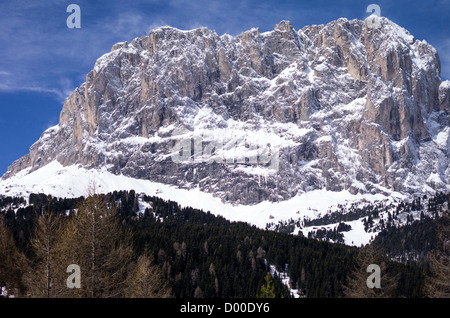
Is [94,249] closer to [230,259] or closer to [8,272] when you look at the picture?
[8,272]

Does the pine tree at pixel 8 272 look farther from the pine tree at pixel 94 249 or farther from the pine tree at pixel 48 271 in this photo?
the pine tree at pixel 94 249

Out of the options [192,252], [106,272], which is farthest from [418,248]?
[106,272]

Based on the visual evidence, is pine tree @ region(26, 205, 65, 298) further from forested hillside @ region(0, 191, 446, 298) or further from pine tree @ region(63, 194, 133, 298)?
forested hillside @ region(0, 191, 446, 298)

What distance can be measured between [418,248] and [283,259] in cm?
10725

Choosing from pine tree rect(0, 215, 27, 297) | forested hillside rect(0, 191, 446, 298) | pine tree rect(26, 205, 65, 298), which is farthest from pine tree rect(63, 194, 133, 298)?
forested hillside rect(0, 191, 446, 298)

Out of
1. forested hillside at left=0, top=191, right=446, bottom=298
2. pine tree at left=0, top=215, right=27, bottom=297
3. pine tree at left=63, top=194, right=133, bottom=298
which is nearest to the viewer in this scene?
pine tree at left=63, top=194, right=133, bottom=298

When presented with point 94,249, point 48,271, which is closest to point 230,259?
point 94,249

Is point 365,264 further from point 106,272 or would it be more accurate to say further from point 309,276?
point 309,276

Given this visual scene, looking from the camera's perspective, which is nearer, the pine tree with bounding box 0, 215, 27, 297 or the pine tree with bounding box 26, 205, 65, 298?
the pine tree with bounding box 26, 205, 65, 298

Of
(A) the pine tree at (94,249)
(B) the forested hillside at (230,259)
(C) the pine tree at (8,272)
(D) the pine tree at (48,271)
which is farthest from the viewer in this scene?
(B) the forested hillside at (230,259)

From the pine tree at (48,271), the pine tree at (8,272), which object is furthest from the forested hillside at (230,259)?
the pine tree at (48,271)

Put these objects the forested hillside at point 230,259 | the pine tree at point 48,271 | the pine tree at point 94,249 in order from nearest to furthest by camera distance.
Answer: the pine tree at point 48,271, the pine tree at point 94,249, the forested hillside at point 230,259

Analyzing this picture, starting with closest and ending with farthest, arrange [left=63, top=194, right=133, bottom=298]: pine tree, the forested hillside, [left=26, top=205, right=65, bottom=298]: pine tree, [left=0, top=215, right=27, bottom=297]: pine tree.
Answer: [left=26, top=205, right=65, bottom=298]: pine tree, [left=63, top=194, right=133, bottom=298]: pine tree, [left=0, top=215, right=27, bottom=297]: pine tree, the forested hillside
